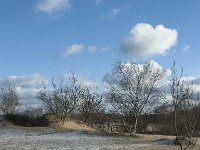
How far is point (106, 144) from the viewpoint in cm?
3475

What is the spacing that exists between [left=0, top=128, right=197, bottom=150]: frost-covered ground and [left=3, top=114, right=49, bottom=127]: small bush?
11.7ft

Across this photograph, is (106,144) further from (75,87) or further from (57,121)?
(75,87)

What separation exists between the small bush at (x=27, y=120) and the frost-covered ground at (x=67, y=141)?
358 centimetres

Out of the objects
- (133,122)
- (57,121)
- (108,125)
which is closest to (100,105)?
(108,125)

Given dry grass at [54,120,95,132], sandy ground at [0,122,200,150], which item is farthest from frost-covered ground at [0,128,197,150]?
dry grass at [54,120,95,132]

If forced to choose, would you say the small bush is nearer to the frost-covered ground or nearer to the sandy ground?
the sandy ground

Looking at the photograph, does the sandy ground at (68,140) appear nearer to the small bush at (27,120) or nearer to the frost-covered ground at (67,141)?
the frost-covered ground at (67,141)

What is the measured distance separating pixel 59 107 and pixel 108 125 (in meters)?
6.40

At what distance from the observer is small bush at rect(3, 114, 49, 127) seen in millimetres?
44031

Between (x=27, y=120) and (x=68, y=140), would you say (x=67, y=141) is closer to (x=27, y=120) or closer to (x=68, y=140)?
(x=68, y=140)

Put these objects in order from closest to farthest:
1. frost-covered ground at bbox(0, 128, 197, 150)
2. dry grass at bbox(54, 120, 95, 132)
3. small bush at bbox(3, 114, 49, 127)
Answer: frost-covered ground at bbox(0, 128, 197, 150), dry grass at bbox(54, 120, 95, 132), small bush at bbox(3, 114, 49, 127)

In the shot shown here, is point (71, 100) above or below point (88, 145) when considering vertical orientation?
above

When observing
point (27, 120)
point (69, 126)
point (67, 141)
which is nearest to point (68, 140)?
point (67, 141)

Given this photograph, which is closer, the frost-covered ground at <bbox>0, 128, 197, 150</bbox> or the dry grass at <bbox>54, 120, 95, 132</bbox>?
the frost-covered ground at <bbox>0, 128, 197, 150</bbox>
